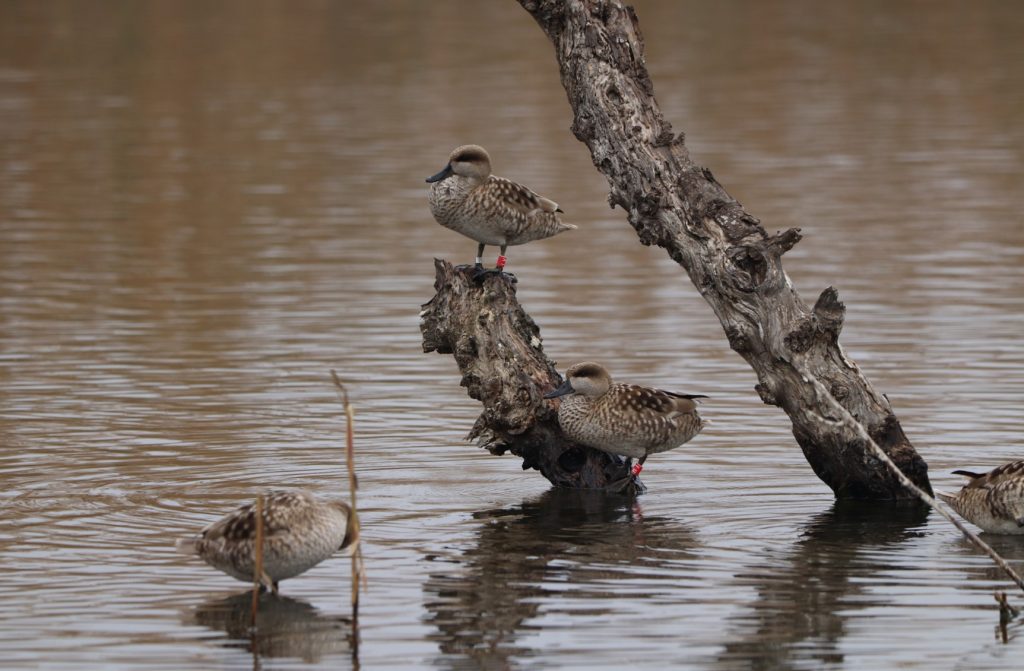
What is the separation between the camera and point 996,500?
10273mm

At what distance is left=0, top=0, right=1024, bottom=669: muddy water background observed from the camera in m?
9.04

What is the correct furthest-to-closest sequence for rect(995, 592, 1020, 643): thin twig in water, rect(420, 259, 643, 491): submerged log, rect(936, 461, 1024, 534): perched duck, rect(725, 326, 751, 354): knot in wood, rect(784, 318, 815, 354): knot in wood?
1. rect(420, 259, 643, 491): submerged log
2. rect(725, 326, 751, 354): knot in wood
3. rect(784, 318, 815, 354): knot in wood
4. rect(936, 461, 1024, 534): perched duck
5. rect(995, 592, 1020, 643): thin twig in water

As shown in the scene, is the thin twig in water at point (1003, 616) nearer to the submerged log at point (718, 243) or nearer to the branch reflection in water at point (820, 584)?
the branch reflection in water at point (820, 584)

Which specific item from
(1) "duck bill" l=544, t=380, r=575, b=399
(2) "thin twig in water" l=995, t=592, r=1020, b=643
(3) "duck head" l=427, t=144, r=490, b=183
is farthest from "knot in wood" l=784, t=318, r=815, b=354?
(3) "duck head" l=427, t=144, r=490, b=183

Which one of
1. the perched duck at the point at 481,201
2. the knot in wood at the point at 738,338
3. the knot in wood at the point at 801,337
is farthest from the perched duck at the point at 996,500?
the perched duck at the point at 481,201

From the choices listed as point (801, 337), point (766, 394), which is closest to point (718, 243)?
point (801, 337)

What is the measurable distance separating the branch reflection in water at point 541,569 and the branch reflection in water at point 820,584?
575mm

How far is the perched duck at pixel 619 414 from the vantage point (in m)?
11.4

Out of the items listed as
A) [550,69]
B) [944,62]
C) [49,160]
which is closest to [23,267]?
[49,160]

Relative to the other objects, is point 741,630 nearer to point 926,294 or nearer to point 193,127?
point 926,294

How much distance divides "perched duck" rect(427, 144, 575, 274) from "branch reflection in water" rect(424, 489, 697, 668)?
1811 mm

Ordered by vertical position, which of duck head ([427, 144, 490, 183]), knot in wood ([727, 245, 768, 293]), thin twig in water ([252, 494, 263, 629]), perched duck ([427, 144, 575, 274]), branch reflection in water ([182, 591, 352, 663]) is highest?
duck head ([427, 144, 490, 183])

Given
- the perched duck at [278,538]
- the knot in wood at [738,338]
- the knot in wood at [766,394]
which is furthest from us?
the knot in wood at [766,394]

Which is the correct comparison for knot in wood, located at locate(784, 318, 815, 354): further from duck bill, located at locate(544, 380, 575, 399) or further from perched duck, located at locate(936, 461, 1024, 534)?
duck bill, located at locate(544, 380, 575, 399)
